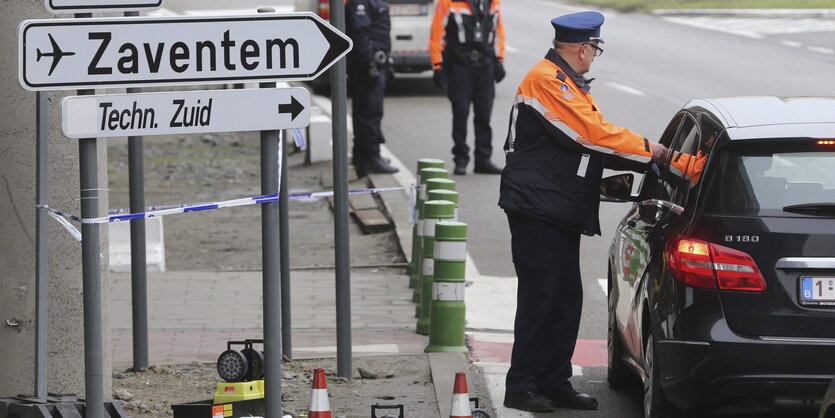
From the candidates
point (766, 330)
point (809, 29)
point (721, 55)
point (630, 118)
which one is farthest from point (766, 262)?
point (809, 29)

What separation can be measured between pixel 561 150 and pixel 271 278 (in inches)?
85.7

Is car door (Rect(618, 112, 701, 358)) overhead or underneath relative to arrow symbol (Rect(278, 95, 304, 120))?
underneath

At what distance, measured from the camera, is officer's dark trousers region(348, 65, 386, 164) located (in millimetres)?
14914

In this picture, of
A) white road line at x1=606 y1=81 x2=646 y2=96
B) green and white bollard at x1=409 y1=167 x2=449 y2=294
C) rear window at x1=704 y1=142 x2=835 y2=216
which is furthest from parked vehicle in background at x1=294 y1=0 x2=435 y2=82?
rear window at x1=704 y1=142 x2=835 y2=216

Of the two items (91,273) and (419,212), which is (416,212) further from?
(91,273)

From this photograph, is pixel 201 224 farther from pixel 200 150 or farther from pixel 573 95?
pixel 573 95

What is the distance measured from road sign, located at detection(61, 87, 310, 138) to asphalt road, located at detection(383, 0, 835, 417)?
272 centimetres

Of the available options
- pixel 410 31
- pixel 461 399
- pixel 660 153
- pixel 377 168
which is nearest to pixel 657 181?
pixel 660 153

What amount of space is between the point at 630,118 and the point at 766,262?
1312 cm

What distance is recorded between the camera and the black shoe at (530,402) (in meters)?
7.09

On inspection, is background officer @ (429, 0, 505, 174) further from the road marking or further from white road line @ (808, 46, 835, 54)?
the road marking

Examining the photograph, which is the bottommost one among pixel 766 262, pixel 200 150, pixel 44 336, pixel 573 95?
pixel 200 150

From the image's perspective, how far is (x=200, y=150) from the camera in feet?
63.3

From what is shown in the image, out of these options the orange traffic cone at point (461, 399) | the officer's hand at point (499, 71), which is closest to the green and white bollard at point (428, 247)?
the orange traffic cone at point (461, 399)
